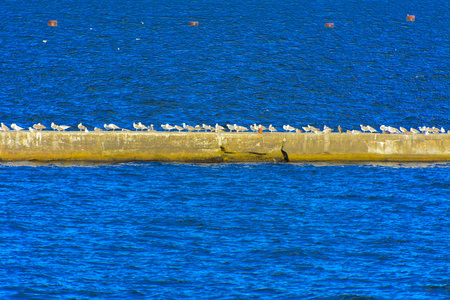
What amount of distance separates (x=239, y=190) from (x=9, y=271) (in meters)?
11.7

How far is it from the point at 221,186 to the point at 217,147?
372 centimetres

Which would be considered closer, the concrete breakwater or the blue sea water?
the blue sea water

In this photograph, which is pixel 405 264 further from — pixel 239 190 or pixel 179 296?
pixel 239 190

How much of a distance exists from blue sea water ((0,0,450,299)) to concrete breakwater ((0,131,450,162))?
0.60 metres

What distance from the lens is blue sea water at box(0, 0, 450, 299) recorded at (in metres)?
18.6

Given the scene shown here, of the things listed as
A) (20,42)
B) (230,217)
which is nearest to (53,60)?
(20,42)

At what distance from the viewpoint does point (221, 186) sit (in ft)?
94.3

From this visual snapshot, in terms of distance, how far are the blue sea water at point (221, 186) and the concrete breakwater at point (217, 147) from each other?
599 mm

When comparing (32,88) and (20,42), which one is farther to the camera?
(20,42)

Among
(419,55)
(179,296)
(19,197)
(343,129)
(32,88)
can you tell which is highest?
(419,55)

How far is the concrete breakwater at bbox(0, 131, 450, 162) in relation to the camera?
3108cm

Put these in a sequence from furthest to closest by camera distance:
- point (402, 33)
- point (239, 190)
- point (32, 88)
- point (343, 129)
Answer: point (402, 33) → point (32, 88) → point (343, 129) → point (239, 190)

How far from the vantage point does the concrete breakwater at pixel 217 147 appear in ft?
102

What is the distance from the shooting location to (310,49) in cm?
6638
